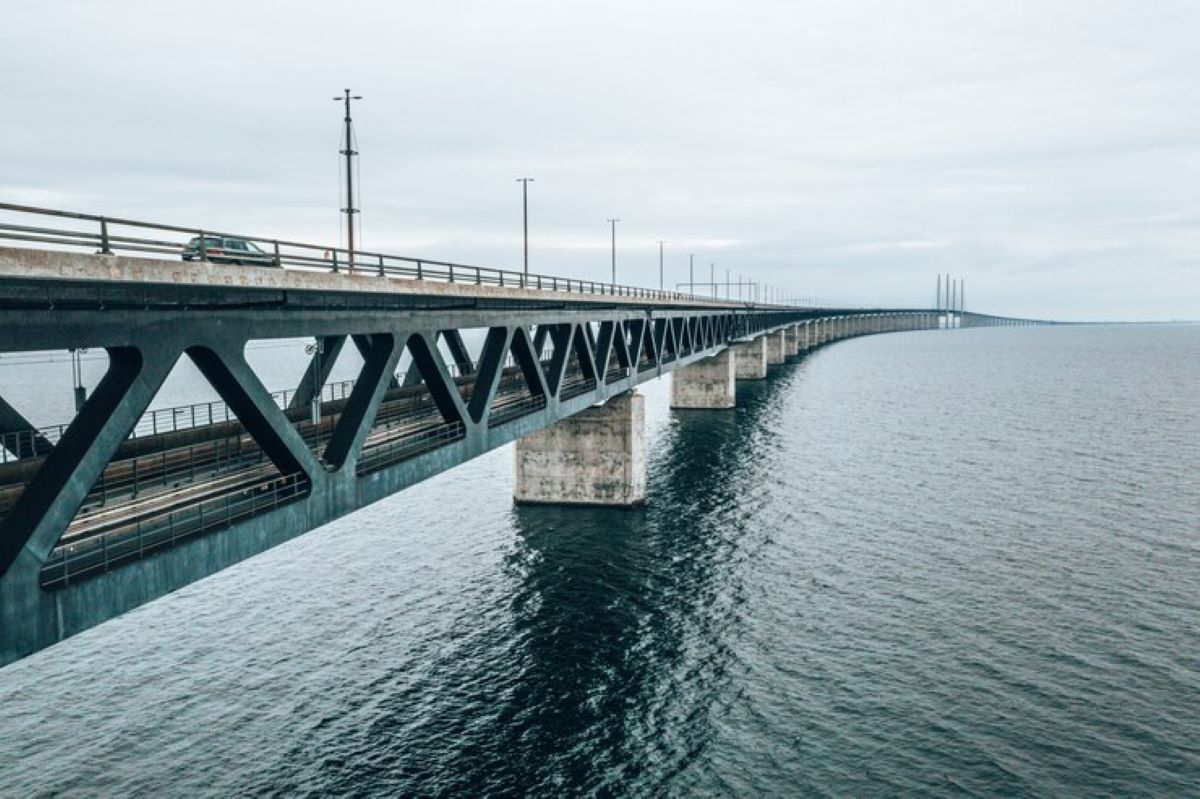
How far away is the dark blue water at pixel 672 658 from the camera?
932 inches

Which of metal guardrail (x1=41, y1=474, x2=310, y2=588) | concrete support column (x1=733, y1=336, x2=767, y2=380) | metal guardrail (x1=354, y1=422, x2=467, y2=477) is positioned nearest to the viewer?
metal guardrail (x1=41, y1=474, x2=310, y2=588)

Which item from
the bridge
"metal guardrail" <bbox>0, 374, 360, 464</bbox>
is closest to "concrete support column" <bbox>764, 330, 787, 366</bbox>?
"metal guardrail" <bbox>0, 374, 360, 464</bbox>

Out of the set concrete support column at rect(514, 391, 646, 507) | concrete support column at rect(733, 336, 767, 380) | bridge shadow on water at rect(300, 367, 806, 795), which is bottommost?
bridge shadow on water at rect(300, 367, 806, 795)

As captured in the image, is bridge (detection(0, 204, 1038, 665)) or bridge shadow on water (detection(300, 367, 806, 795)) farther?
bridge shadow on water (detection(300, 367, 806, 795))

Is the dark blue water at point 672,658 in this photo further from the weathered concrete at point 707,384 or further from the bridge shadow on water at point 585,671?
the weathered concrete at point 707,384

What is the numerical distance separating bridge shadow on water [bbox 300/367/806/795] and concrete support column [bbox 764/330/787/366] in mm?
126802

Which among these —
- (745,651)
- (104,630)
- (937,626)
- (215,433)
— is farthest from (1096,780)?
(104,630)

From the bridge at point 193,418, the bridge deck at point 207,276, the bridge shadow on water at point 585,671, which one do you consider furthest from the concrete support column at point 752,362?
the bridge deck at point 207,276

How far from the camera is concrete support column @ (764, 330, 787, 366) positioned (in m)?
172

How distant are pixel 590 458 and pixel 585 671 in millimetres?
22916

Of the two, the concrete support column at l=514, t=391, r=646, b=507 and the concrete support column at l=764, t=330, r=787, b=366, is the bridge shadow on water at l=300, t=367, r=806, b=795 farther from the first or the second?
the concrete support column at l=764, t=330, r=787, b=366

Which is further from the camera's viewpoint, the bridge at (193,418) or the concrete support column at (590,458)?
the concrete support column at (590,458)

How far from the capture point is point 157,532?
15.7m

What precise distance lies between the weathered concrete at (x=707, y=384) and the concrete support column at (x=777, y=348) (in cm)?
7172
